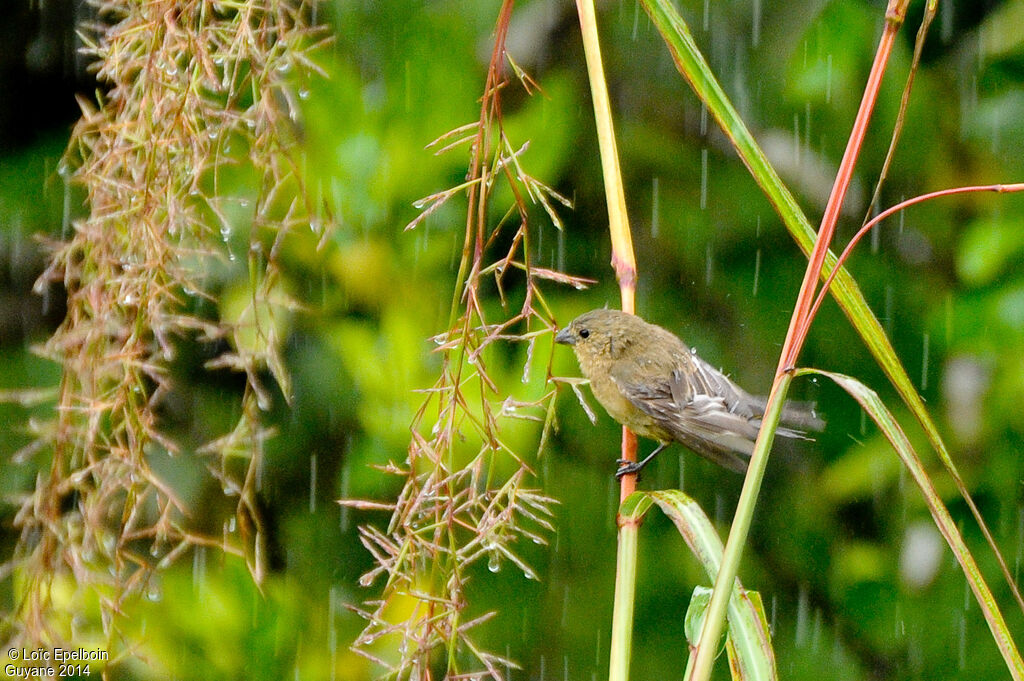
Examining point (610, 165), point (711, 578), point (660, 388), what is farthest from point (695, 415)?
point (711, 578)

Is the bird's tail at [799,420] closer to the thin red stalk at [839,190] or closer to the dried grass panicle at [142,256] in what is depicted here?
the thin red stalk at [839,190]

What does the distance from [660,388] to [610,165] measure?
0.96 metres

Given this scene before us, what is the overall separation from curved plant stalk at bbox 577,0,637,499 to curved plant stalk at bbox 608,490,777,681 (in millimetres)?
37

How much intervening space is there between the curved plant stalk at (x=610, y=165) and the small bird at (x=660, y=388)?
1.67ft

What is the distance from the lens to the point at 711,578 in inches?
43.1

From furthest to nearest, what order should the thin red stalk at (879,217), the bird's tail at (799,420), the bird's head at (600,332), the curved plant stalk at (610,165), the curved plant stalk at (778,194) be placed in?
the bird's head at (600,332), the bird's tail at (799,420), the curved plant stalk at (610,165), the curved plant stalk at (778,194), the thin red stalk at (879,217)

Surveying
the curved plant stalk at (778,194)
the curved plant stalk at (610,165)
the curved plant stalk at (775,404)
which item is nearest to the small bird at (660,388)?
the curved plant stalk at (610,165)

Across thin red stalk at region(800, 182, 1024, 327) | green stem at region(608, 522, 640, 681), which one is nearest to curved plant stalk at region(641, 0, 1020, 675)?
thin red stalk at region(800, 182, 1024, 327)

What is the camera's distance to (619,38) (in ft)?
7.39

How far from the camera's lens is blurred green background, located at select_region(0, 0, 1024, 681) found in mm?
2010

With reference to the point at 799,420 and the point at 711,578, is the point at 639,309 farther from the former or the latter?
the point at 711,578

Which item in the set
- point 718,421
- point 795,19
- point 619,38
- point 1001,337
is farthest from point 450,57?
point 1001,337

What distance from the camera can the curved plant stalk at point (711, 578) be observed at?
100cm

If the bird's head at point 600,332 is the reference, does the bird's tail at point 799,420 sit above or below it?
below
